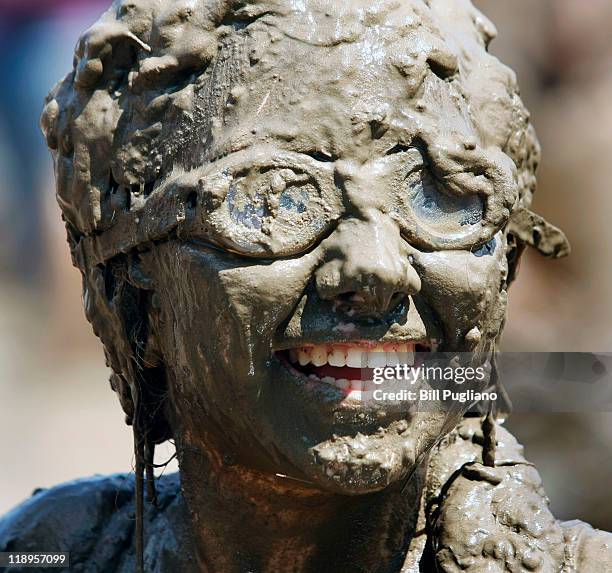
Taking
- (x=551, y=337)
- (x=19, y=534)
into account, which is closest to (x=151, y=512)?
(x=19, y=534)

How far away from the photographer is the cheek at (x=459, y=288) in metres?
2.26

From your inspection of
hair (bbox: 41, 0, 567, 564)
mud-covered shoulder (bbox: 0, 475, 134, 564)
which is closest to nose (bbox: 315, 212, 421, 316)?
hair (bbox: 41, 0, 567, 564)

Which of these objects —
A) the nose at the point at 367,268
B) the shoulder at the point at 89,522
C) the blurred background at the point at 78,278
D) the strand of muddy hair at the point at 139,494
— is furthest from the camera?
the blurred background at the point at 78,278

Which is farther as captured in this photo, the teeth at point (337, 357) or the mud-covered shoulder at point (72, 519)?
the mud-covered shoulder at point (72, 519)

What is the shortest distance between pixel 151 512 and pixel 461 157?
1.14 m

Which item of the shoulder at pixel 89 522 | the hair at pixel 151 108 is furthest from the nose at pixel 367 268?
the shoulder at pixel 89 522

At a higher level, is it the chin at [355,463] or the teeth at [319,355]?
the teeth at [319,355]

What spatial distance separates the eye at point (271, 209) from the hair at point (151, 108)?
13 centimetres

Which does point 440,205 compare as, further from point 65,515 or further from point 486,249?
point 65,515

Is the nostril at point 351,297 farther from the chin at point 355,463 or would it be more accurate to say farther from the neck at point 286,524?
the neck at point 286,524

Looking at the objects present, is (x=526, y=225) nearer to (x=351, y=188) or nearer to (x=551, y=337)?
(x=351, y=188)

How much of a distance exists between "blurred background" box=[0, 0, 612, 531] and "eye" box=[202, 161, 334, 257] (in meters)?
3.31

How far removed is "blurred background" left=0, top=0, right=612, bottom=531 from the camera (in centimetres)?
593

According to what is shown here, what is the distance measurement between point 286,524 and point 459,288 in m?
0.64
